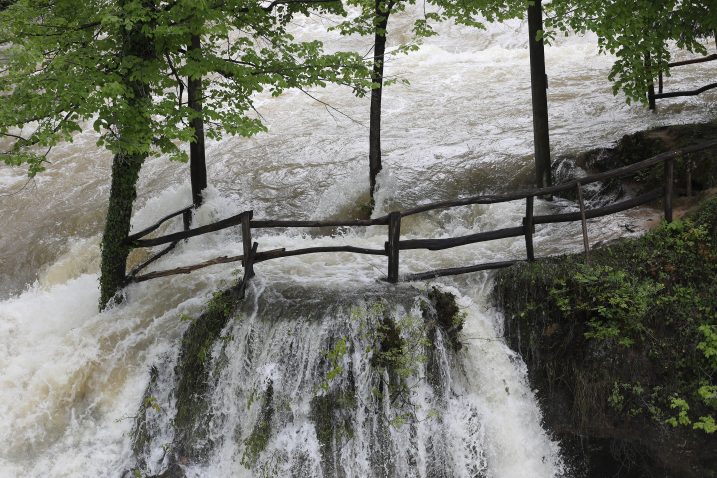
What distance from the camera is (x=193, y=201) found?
1175 centimetres

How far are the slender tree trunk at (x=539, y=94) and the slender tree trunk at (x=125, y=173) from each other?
5.97 meters

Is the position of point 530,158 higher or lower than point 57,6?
lower

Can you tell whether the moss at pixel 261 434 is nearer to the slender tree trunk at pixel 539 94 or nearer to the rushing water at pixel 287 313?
the rushing water at pixel 287 313

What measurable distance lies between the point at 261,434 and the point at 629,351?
4036 mm

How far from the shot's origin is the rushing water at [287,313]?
21.5 ft

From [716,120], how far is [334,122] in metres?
9.02

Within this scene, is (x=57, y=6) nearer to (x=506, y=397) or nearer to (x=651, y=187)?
(x=506, y=397)

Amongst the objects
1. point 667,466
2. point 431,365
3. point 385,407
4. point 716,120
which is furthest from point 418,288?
point 716,120

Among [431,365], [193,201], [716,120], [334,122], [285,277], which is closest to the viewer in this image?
[431,365]

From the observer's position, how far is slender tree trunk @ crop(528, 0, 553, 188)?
9875mm

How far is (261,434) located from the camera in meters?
6.59

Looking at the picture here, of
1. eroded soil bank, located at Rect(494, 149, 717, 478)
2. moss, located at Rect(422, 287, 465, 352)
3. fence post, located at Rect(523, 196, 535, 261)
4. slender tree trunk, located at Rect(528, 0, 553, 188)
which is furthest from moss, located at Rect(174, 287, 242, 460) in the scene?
slender tree trunk, located at Rect(528, 0, 553, 188)

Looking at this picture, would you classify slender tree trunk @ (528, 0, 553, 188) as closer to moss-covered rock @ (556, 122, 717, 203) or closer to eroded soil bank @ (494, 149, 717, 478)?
moss-covered rock @ (556, 122, 717, 203)

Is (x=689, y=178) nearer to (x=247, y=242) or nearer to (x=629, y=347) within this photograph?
(x=629, y=347)
